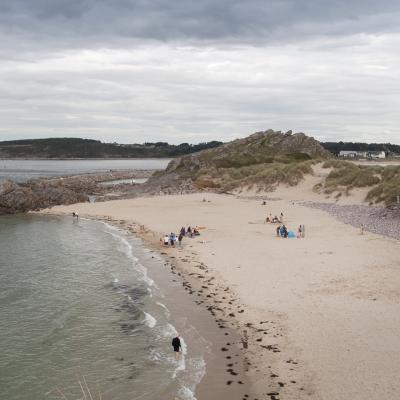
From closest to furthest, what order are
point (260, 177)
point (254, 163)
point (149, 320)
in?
point (149, 320), point (260, 177), point (254, 163)

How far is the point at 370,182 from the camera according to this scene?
53.5 m

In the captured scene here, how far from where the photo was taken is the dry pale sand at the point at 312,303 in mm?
13227

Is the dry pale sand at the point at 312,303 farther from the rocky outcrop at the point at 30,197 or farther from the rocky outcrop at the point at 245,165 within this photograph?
the rocky outcrop at the point at 245,165

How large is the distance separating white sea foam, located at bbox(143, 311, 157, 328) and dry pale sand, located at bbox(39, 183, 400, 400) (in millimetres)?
2661

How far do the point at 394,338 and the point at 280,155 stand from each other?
267 ft

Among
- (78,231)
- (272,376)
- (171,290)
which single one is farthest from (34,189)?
(272,376)

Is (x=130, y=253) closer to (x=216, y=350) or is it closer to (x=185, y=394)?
(x=216, y=350)

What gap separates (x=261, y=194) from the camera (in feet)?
211

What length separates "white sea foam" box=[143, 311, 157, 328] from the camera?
1842 cm

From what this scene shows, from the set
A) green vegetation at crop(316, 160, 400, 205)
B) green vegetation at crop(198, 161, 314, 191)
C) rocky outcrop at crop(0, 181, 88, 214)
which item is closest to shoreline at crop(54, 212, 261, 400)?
green vegetation at crop(316, 160, 400, 205)

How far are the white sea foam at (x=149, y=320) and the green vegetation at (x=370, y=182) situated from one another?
106 feet

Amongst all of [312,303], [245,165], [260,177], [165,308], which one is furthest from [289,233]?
[245,165]

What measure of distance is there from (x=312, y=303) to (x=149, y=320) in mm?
6314

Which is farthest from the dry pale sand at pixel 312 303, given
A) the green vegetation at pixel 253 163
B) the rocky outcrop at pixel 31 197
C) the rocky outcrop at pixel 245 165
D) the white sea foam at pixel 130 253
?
the rocky outcrop at pixel 245 165
